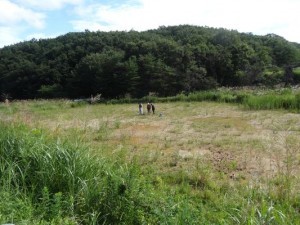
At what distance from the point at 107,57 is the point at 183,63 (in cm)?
1154

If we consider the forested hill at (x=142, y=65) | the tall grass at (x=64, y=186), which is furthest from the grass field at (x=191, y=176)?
the forested hill at (x=142, y=65)

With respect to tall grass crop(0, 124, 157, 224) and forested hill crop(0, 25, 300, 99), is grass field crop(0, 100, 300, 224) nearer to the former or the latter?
tall grass crop(0, 124, 157, 224)

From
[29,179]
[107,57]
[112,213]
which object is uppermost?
[107,57]

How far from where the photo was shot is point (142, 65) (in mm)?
48844

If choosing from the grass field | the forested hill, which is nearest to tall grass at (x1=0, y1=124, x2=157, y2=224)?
the grass field

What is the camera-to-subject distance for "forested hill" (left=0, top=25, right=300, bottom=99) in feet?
149

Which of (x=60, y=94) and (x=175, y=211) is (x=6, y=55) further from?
(x=175, y=211)

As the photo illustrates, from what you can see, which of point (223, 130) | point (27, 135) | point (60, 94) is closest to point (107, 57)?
point (60, 94)

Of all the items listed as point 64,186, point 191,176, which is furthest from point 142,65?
point 64,186

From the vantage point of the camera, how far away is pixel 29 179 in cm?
377

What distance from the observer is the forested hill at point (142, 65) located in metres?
45.5

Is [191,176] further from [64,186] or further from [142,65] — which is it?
[142,65]

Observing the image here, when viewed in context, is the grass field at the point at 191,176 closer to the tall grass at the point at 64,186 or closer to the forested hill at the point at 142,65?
the tall grass at the point at 64,186

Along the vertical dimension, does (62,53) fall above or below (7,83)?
above
